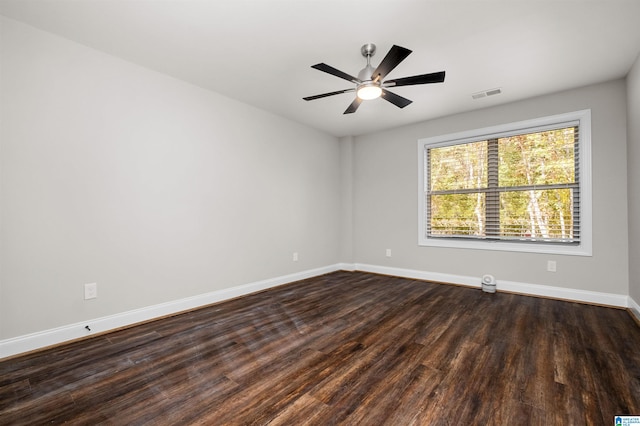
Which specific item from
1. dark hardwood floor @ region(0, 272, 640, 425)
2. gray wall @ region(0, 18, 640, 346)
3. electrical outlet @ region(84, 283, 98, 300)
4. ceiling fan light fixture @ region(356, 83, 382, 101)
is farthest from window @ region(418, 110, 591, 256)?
electrical outlet @ region(84, 283, 98, 300)

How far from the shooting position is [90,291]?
242 cm

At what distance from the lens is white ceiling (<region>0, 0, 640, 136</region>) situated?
2.00 m

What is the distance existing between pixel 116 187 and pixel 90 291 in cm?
94

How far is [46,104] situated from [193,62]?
123cm

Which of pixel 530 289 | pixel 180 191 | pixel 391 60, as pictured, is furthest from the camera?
pixel 530 289

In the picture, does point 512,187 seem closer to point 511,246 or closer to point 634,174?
point 511,246

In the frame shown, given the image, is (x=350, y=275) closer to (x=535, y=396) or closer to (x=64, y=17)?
(x=535, y=396)

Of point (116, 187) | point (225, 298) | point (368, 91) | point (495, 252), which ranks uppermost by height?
point (368, 91)

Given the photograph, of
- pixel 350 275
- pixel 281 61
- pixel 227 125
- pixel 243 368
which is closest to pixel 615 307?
pixel 350 275

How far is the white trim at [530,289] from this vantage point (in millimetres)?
3100

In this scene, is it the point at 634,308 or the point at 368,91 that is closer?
the point at 368,91

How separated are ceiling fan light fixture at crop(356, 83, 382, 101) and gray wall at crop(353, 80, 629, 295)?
221 cm

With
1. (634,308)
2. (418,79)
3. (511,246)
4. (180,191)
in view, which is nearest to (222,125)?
(180,191)

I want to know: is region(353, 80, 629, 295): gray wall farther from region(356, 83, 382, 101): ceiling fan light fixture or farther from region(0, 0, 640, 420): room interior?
region(356, 83, 382, 101): ceiling fan light fixture
